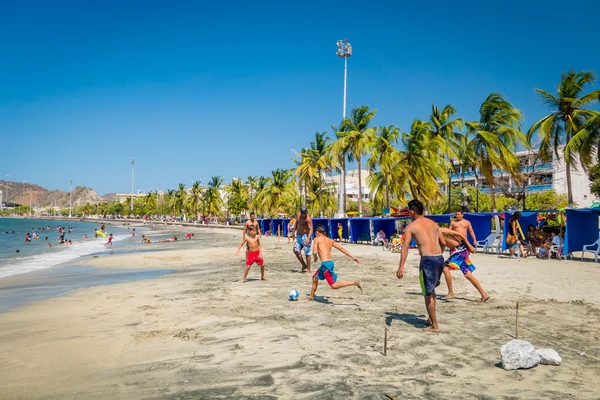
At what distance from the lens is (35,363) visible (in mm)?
5105

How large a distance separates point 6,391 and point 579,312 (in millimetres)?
8447

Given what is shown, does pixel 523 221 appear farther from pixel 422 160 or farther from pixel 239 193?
pixel 239 193

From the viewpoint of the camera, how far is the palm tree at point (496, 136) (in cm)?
2658

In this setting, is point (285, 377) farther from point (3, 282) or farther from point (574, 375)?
point (3, 282)

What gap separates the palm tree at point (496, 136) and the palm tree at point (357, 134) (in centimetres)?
1115

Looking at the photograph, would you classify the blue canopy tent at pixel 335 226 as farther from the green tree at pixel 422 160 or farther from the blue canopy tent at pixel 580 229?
the blue canopy tent at pixel 580 229

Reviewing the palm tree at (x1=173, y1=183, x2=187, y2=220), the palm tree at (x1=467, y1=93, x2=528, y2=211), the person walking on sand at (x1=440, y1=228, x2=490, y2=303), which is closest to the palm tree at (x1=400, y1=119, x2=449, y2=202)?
the palm tree at (x1=467, y1=93, x2=528, y2=211)

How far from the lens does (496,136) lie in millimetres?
26609

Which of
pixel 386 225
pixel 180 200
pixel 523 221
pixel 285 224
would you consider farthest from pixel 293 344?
pixel 180 200

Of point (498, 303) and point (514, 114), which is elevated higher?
point (514, 114)

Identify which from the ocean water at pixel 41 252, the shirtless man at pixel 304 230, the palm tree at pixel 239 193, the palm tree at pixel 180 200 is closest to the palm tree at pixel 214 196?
the palm tree at pixel 239 193

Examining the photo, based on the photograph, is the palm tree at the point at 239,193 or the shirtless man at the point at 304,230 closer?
the shirtless man at the point at 304,230

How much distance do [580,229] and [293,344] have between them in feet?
51.4

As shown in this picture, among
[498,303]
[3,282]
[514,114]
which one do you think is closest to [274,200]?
[514,114]
